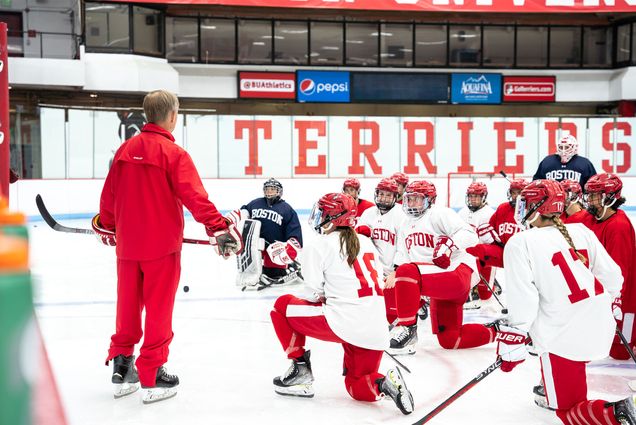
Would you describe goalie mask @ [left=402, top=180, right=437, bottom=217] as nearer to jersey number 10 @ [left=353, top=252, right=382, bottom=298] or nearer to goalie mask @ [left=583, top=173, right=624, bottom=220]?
goalie mask @ [left=583, top=173, right=624, bottom=220]

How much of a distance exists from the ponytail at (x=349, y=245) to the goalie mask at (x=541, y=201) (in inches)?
30.1

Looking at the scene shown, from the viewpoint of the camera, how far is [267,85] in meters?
18.8

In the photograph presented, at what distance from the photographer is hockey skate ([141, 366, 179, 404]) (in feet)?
10.5

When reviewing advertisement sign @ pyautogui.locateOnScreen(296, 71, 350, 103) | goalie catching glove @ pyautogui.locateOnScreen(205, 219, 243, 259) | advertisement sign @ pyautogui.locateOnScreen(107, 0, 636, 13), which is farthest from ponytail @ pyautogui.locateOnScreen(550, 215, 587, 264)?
advertisement sign @ pyautogui.locateOnScreen(296, 71, 350, 103)

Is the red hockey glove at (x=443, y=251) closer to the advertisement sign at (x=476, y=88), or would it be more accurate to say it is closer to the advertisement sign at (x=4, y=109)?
the advertisement sign at (x=4, y=109)

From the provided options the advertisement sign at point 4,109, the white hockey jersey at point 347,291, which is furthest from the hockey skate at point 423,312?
the advertisement sign at point 4,109

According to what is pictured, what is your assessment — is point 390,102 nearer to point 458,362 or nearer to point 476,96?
point 476,96

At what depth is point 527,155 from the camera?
46.7 feet

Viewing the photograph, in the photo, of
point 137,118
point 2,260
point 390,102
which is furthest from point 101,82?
point 2,260

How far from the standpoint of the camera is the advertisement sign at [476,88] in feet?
63.8

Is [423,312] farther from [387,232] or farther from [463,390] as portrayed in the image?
[463,390]

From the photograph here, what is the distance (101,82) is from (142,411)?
14.8 metres

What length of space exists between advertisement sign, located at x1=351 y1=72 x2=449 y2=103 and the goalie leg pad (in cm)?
1327

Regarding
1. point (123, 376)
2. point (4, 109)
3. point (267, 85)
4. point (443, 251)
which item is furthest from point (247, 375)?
point (267, 85)
